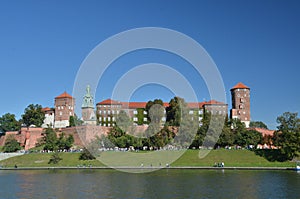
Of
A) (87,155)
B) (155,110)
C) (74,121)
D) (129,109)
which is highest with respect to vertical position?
(129,109)

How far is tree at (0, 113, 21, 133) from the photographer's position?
76.0 m

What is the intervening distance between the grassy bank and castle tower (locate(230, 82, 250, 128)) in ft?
104

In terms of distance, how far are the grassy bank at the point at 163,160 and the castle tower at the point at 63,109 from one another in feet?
80.9

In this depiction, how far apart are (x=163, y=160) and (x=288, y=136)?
16.5 meters

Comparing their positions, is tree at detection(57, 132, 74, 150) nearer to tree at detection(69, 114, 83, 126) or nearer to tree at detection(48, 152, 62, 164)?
tree at detection(48, 152, 62, 164)

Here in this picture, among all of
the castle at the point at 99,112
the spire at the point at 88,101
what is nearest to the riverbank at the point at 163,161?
the castle at the point at 99,112

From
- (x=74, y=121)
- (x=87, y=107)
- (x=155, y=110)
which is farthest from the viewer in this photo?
(x=74, y=121)

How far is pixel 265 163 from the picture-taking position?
45844 mm

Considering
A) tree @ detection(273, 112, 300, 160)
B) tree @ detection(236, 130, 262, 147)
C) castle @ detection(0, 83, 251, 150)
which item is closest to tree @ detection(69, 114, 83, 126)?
castle @ detection(0, 83, 251, 150)

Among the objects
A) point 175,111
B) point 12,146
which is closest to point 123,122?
point 175,111

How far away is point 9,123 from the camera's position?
76562mm

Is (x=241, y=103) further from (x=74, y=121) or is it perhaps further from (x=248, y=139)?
(x=74, y=121)

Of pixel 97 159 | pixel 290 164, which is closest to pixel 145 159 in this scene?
pixel 97 159

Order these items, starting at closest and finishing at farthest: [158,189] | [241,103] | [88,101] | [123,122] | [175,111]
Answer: [158,189], [123,122], [175,111], [88,101], [241,103]
